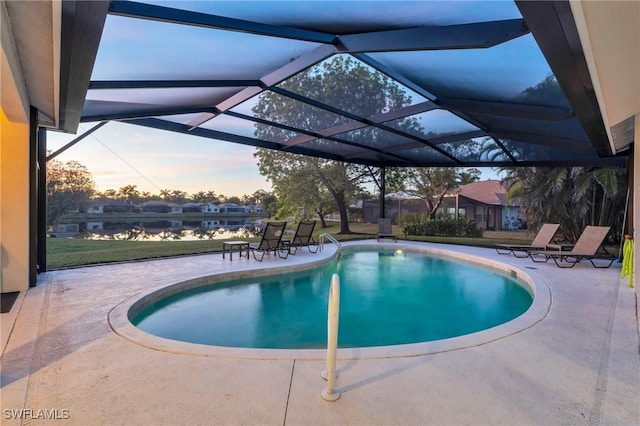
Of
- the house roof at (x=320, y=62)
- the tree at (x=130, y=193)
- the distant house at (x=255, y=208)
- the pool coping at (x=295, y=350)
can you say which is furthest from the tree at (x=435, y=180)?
the tree at (x=130, y=193)

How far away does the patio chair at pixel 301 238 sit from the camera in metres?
9.49

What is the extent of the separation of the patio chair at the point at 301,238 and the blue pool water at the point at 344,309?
4.86 ft

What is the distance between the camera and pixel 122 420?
2086mm

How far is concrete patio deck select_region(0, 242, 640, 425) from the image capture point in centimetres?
214

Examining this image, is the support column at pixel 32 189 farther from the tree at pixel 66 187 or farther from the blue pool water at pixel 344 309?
the tree at pixel 66 187

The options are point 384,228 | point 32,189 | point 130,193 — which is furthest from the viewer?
point 130,193

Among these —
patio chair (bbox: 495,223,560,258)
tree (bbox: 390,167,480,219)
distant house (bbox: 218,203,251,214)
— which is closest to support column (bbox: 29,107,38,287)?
patio chair (bbox: 495,223,560,258)

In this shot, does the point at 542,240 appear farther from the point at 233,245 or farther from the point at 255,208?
the point at 255,208

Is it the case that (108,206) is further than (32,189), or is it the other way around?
(108,206)

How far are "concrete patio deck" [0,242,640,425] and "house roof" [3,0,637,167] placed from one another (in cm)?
277

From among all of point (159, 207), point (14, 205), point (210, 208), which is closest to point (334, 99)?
point (14, 205)

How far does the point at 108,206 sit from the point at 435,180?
1947cm

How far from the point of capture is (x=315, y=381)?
8.40 feet

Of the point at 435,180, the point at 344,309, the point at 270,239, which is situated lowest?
the point at 344,309
